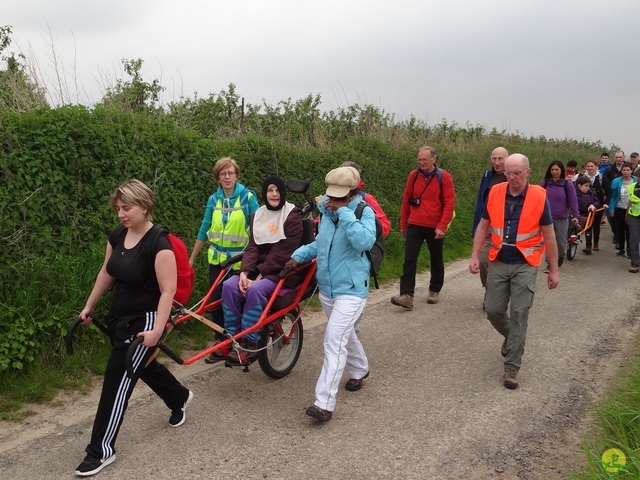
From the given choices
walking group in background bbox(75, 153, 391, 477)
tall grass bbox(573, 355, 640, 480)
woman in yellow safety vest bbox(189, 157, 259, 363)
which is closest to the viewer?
tall grass bbox(573, 355, 640, 480)

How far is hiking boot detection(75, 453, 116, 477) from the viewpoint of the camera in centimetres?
378

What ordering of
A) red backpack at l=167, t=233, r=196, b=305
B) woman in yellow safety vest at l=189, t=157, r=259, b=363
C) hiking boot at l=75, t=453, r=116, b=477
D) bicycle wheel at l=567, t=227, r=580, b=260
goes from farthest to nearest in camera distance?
bicycle wheel at l=567, t=227, r=580, b=260
woman in yellow safety vest at l=189, t=157, r=259, b=363
red backpack at l=167, t=233, r=196, b=305
hiking boot at l=75, t=453, r=116, b=477

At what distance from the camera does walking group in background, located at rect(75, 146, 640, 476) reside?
3.90 metres

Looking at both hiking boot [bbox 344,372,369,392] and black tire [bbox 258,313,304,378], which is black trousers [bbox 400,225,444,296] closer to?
black tire [bbox 258,313,304,378]

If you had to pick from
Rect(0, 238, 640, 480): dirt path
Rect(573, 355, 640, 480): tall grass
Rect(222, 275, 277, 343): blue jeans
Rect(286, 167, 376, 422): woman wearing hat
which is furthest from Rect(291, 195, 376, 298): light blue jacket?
Rect(573, 355, 640, 480): tall grass

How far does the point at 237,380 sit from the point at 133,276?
197cm

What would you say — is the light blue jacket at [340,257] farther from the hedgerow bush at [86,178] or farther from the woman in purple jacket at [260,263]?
the hedgerow bush at [86,178]

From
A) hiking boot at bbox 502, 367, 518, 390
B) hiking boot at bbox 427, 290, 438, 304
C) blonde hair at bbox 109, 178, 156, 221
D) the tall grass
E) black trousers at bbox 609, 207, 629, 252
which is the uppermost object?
blonde hair at bbox 109, 178, 156, 221

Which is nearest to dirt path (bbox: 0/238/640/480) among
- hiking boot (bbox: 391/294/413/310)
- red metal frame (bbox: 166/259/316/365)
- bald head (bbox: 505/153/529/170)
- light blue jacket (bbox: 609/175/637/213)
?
red metal frame (bbox: 166/259/316/365)

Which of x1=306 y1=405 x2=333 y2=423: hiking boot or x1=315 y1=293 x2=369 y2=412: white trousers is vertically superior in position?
x1=315 y1=293 x2=369 y2=412: white trousers

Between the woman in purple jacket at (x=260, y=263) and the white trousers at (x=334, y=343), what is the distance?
1.83 feet

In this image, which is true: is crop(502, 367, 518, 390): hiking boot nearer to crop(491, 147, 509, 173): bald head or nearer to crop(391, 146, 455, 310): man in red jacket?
crop(391, 146, 455, 310): man in red jacket

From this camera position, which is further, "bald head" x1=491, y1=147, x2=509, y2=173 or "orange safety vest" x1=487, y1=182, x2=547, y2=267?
"bald head" x1=491, y1=147, x2=509, y2=173

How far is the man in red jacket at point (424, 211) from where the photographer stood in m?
7.93
